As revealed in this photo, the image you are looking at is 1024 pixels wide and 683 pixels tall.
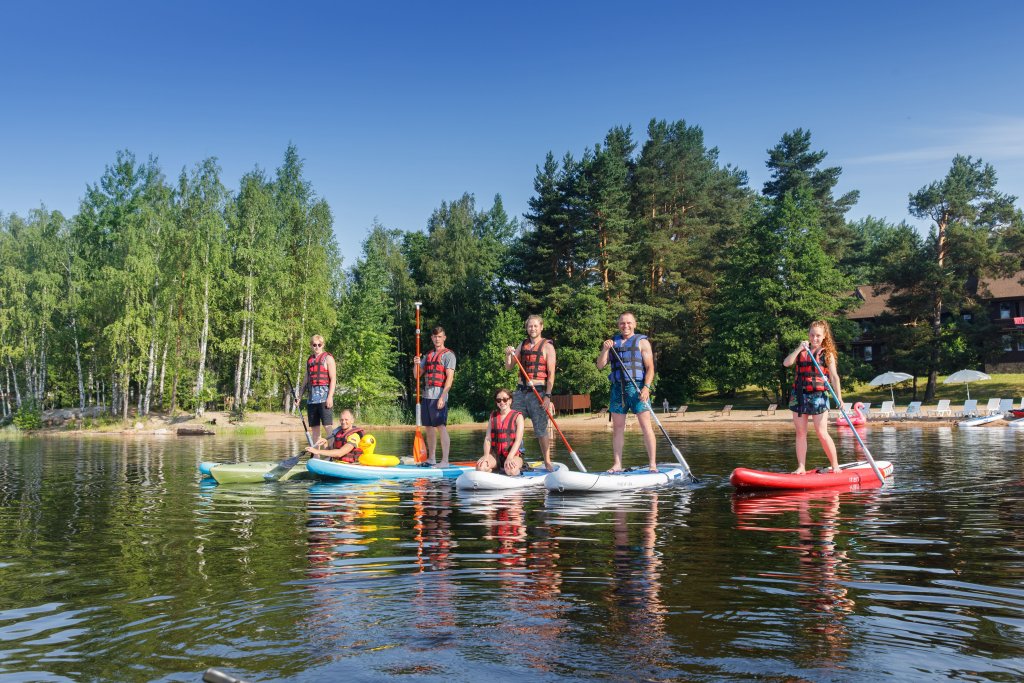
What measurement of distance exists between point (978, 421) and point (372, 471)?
25.8m

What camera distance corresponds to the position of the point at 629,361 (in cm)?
1273

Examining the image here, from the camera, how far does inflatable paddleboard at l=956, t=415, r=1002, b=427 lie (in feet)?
102

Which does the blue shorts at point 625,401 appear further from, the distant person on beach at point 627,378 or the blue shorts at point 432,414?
the blue shorts at point 432,414

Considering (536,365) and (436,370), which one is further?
(436,370)

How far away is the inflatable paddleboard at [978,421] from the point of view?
31234 mm

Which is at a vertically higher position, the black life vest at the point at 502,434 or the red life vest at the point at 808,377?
the red life vest at the point at 808,377

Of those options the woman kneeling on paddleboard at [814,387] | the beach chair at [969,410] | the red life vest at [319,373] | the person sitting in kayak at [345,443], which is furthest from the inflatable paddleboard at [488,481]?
the beach chair at [969,410]

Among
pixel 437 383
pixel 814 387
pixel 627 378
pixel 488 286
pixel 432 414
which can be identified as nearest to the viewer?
pixel 814 387

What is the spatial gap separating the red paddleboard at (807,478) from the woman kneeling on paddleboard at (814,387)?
0.16 meters

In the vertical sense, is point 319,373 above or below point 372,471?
above

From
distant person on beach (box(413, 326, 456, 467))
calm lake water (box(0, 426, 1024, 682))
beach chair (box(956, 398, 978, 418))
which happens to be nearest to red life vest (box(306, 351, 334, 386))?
distant person on beach (box(413, 326, 456, 467))

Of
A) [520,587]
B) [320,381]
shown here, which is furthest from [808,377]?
[320,381]

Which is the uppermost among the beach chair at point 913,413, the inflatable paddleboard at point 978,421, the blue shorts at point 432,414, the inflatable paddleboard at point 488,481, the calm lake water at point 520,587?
the blue shorts at point 432,414

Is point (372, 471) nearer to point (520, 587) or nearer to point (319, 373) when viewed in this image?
point (319, 373)
